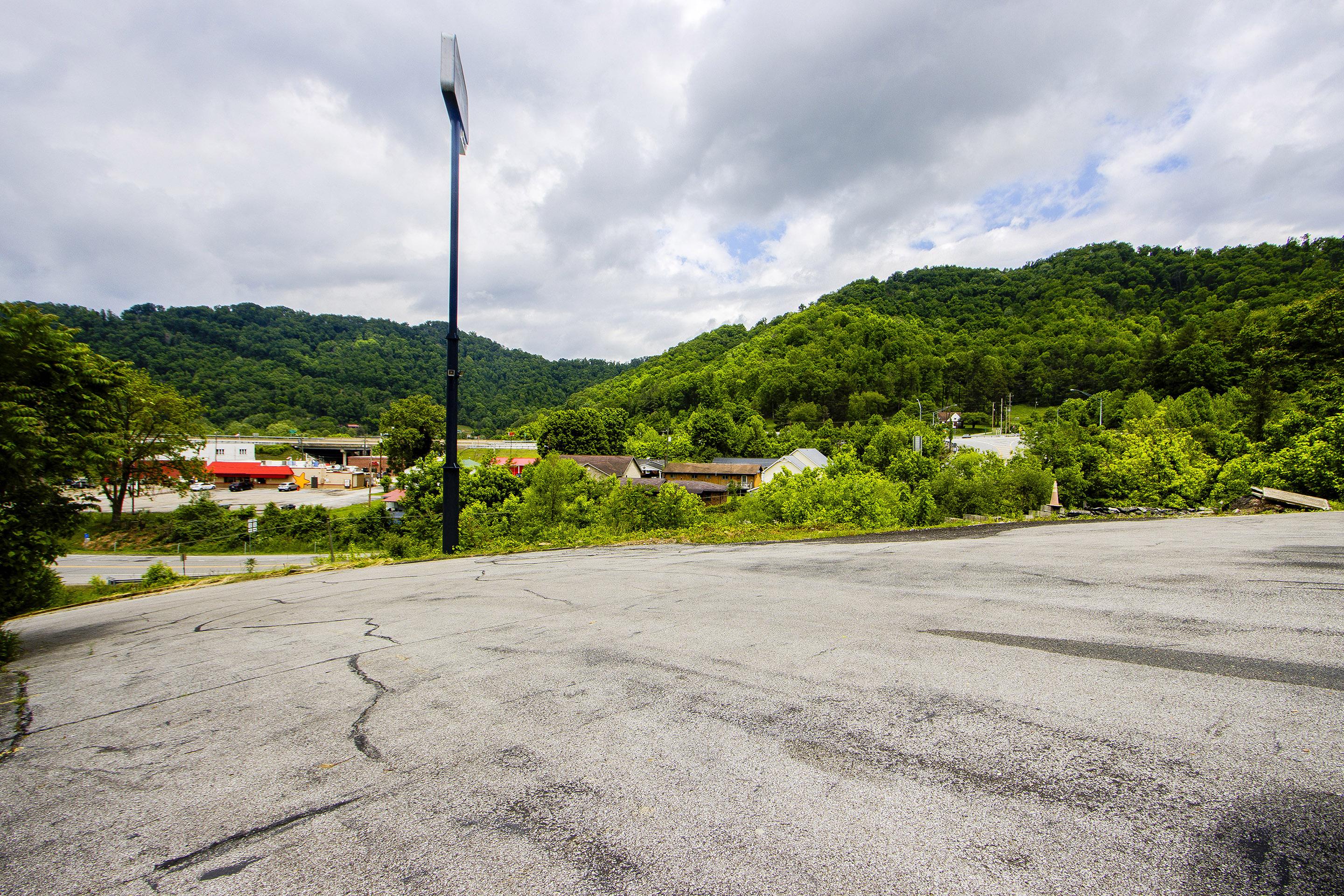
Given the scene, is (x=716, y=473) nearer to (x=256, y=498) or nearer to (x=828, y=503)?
(x=256, y=498)

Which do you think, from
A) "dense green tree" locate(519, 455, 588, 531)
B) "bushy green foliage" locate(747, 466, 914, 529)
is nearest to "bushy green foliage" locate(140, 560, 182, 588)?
"dense green tree" locate(519, 455, 588, 531)

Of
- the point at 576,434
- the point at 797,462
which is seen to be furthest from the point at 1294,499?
the point at 576,434

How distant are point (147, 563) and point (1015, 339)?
122 metres

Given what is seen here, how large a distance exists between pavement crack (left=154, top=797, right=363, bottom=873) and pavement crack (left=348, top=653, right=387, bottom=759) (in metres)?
0.52

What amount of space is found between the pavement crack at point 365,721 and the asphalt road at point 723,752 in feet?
0.09

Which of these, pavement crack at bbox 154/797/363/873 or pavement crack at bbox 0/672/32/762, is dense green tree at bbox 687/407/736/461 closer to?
pavement crack at bbox 0/672/32/762

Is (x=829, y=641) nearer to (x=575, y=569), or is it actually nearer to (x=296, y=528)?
(x=575, y=569)

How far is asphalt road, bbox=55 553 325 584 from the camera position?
25859 millimetres

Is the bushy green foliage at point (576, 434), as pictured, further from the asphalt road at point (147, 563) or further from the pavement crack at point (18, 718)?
the pavement crack at point (18, 718)

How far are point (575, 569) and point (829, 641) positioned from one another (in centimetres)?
623

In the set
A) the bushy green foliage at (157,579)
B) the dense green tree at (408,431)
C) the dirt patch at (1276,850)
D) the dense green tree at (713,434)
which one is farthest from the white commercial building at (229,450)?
the dirt patch at (1276,850)

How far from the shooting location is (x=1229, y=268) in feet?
314

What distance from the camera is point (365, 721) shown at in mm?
3711

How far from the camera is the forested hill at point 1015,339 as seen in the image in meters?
74.1
